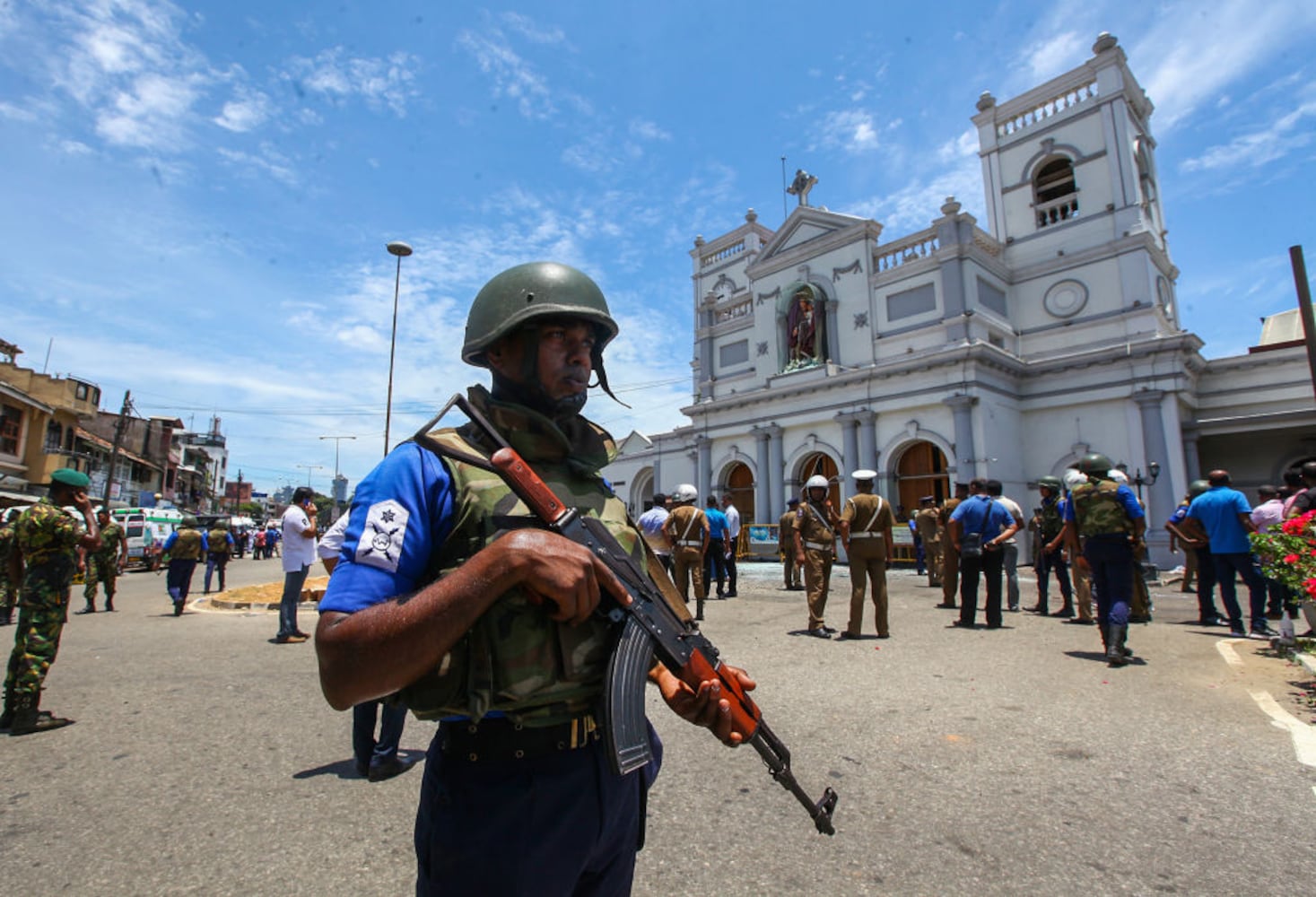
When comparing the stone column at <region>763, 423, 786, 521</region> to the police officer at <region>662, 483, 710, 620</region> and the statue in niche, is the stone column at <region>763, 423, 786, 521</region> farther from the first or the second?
the police officer at <region>662, 483, 710, 620</region>

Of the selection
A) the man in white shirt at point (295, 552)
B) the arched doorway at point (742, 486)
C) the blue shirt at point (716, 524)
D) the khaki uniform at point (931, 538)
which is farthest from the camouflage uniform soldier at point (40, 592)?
the arched doorway at point (742, 486)

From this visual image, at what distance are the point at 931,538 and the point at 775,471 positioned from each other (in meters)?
8.67

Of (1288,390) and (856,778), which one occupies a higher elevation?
(1288,390)

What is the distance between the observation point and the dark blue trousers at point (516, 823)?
3.82 feet

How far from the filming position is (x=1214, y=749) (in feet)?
11.5

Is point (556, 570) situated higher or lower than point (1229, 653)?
higher

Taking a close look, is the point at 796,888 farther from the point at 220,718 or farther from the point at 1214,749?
the point at 220,718

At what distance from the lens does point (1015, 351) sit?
1969cm

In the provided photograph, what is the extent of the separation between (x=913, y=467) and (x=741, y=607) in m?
11.5

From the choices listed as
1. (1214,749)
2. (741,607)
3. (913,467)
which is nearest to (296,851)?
(1214,749)

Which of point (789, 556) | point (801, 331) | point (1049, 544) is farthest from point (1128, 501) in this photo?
point (801, 331)

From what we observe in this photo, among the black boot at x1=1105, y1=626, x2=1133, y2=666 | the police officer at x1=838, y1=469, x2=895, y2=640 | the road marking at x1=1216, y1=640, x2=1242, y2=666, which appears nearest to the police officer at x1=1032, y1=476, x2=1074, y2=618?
the road marking at x1=1216, y1=640, x2=1242, y2=666

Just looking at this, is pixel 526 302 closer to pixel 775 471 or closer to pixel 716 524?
pixel 716 524

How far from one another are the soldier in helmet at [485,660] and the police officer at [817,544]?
19.4 feet
